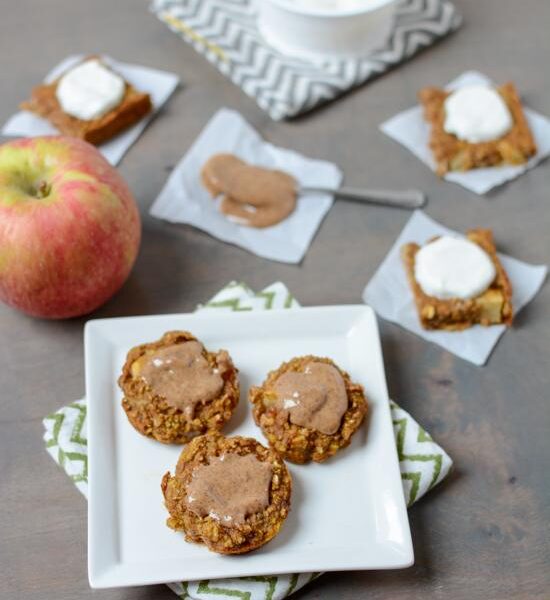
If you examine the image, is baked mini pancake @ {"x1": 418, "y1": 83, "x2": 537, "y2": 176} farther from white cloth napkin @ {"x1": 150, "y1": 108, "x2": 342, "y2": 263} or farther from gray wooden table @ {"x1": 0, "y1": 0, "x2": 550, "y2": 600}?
white cloth napkin @ {"x1": 150, "y1": 108, "x2": 342, "y2": 263}

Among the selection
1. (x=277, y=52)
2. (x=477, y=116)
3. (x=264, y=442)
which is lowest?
(x=264, y=442)

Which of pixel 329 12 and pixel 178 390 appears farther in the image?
pixel 329 12

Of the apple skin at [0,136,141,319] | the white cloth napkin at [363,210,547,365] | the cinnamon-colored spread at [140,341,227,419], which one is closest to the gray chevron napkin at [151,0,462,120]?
the white cloth napkin at [363,210,547,365]

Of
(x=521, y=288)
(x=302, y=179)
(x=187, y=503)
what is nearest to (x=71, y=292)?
(x=187, y=503)

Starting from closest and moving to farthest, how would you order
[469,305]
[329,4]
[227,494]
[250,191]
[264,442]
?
[227,494], [264,442], [469,305], [250,191], [329,4]

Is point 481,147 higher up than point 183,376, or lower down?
higher up

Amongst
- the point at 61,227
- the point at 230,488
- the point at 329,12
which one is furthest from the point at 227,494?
the point at 329,12

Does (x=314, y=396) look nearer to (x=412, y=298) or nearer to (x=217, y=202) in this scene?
(x=412, y=298)
